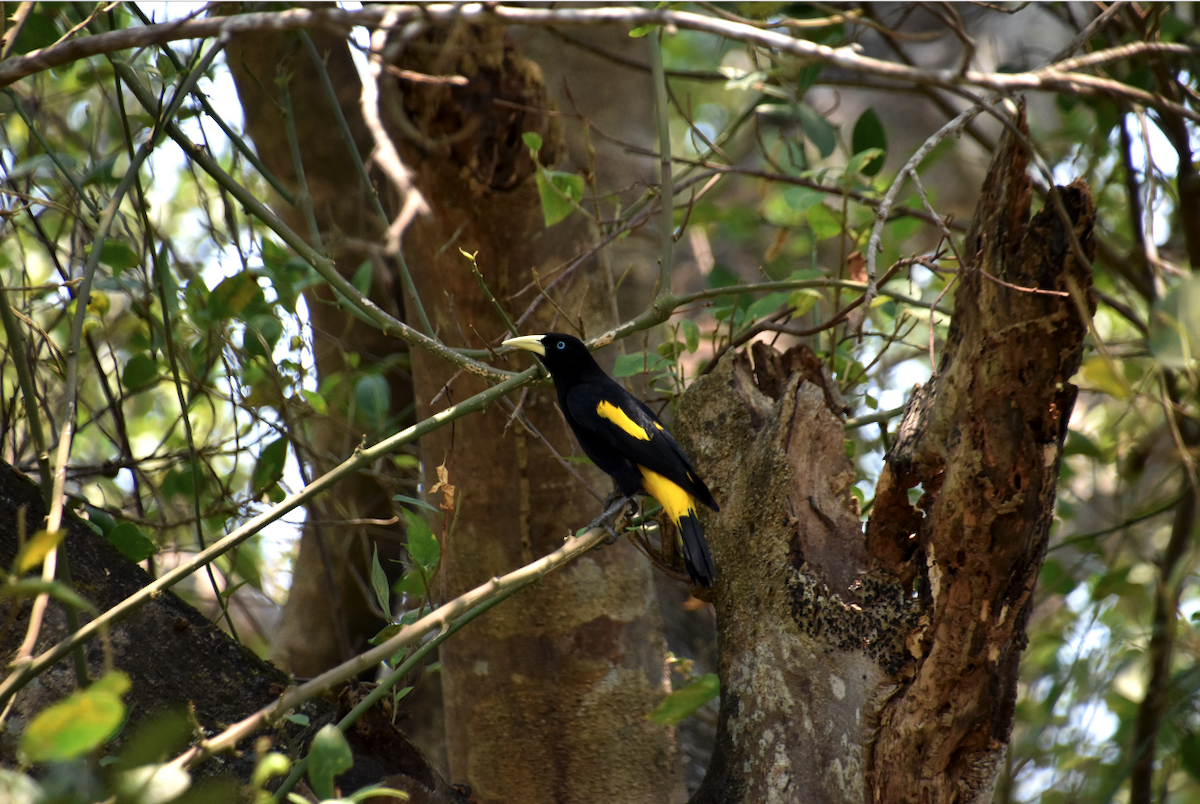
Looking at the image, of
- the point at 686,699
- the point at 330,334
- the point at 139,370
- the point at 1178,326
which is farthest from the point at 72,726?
the point at 330,334

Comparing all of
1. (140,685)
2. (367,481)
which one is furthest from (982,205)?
(367,481)

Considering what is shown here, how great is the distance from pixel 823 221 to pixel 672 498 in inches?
44.3

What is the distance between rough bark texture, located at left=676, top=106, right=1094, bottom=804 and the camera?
2100 millimetres

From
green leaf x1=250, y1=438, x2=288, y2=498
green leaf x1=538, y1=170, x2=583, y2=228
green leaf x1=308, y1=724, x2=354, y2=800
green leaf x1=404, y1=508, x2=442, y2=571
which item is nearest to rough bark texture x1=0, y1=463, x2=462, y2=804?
green leaf x1=404, y1=508, x2=442, y2=571

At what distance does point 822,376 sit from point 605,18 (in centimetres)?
170

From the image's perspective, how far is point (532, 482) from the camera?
10.3 feet

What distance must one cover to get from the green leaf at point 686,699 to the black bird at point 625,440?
388 millimetres

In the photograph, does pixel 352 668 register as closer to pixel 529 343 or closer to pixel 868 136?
pixel 529 343

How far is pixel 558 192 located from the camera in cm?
272

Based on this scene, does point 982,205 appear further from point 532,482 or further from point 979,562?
point 532,482

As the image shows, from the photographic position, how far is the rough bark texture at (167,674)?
1993mm

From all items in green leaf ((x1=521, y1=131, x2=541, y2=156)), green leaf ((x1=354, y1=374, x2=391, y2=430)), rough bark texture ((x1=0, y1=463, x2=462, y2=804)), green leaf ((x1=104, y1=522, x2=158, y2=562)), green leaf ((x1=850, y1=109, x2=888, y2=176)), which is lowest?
rough bark texture ((x1=0, y1=463, x2=462, y2=804))

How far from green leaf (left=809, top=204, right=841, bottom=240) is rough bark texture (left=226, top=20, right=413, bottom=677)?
1.68 m

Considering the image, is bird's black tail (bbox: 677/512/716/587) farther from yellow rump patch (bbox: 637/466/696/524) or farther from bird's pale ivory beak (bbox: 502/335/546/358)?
bird's pale ivory beak (bbox: 502/335/546/358)
